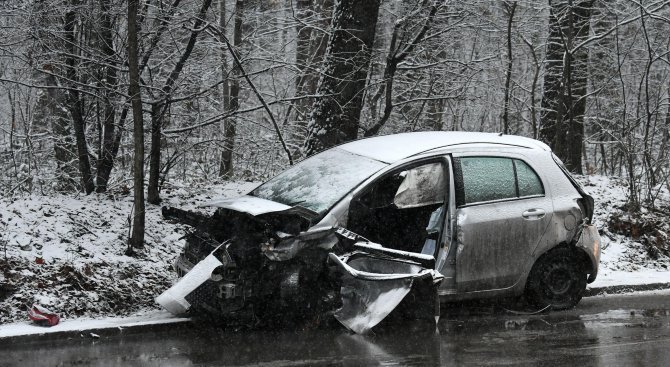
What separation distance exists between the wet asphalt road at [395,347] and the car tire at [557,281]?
1.05ft

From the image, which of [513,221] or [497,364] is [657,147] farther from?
[497,364]

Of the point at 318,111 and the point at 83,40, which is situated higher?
the point at 83,40

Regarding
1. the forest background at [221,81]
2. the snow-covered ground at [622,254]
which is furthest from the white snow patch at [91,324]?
the snow-covered ground at [622,254]

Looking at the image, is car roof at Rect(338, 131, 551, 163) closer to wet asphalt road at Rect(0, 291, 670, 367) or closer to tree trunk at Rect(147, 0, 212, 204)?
wet asphalt road at Rect(0, 291, 670, 367)

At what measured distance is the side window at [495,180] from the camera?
825cm

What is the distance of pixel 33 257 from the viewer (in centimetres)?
849

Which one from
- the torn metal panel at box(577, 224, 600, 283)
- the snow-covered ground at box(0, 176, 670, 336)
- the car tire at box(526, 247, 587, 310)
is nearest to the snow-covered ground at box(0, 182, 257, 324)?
the snow-covered ground at box(0, 176, 670, 336)

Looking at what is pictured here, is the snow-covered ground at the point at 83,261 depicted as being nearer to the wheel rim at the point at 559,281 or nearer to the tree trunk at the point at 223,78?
the wheel rim at the point at 559,281

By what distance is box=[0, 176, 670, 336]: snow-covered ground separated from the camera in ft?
26.0

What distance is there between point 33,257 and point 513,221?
16.2 feet

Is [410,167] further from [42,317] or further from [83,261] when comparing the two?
[42,317]

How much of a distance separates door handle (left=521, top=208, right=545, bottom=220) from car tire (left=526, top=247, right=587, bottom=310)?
18.3 inches

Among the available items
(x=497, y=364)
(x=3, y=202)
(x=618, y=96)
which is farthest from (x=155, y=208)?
(x=618, y=96)

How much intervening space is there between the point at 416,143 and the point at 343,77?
11.6 ft
